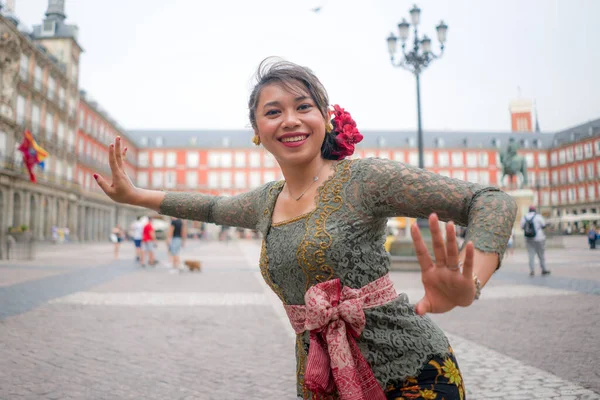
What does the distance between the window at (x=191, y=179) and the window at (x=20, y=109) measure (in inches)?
1391

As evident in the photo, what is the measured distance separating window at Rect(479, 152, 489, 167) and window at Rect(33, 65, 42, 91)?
5564 centimetres

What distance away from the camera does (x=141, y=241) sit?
13.7 meters

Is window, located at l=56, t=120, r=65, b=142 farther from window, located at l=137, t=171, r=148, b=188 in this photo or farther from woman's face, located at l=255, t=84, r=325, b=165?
woman's face, located at l=255, t=84, r=325, b=165

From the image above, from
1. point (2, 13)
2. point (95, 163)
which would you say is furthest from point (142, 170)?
point (2, 13)

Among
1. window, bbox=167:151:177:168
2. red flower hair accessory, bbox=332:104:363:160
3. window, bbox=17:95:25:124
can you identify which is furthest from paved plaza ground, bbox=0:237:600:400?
window, bbox=167:151:177:168

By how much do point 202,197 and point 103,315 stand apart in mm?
4402

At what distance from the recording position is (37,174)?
97.2 feet

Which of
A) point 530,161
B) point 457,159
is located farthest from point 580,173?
point 530,161

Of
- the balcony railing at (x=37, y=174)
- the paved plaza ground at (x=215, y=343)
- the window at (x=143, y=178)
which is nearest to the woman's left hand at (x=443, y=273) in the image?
the paved plaza ground at (x=215, y=343)

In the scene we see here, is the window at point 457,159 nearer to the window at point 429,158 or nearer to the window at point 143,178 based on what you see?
the window at point 429,158

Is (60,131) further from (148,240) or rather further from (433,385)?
(433,385)

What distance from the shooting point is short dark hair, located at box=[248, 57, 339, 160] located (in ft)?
4.96

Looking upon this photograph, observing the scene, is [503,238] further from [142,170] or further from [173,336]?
[142,170]

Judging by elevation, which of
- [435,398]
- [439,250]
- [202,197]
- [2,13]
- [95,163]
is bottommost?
[435,398]
